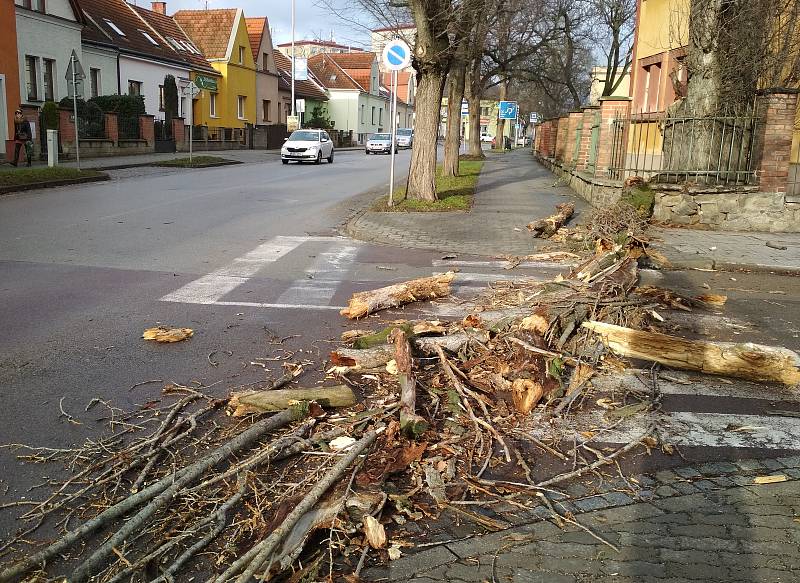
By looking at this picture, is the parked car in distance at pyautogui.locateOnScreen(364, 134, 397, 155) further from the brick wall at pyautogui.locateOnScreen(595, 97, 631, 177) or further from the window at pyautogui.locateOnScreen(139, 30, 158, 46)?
the brick wall at pyautogui.locateOnScreen(595, 97, 631, 177)

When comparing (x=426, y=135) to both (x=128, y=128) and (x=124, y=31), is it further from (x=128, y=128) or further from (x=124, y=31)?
(x=124, y=31)

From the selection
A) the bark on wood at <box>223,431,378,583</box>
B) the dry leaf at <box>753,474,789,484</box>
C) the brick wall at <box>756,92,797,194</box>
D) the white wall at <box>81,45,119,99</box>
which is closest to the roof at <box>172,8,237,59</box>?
the white wall at <box>81,45,119,99</box>

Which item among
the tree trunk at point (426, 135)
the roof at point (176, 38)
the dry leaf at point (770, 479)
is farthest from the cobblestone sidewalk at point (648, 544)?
the roof at point (176, 38)

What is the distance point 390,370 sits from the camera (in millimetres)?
5262

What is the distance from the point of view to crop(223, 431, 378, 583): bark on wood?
9.45 ft

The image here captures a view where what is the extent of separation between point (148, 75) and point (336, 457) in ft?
145

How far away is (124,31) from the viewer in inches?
1715

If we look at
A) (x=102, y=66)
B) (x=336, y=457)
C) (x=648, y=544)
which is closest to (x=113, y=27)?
(x=102, y=66)

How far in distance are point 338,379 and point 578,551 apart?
2.43 m

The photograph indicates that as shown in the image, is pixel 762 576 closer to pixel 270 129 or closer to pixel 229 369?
pixel 229 369

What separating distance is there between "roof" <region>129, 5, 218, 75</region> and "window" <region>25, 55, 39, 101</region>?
17.4m

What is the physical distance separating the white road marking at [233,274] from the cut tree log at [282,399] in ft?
10.4

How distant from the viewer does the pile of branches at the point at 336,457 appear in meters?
3.09

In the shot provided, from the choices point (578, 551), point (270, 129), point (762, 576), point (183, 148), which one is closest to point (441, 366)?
point (578, 551)
